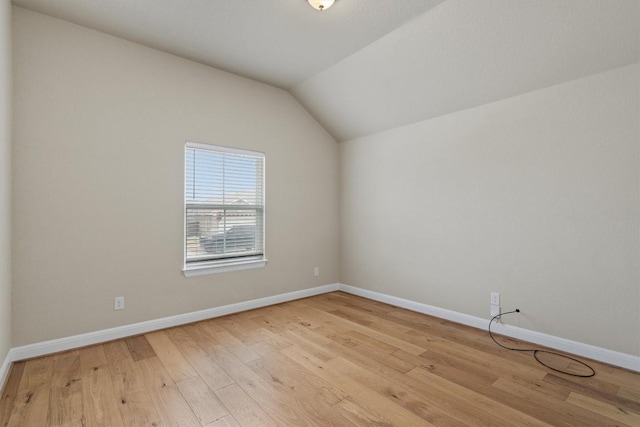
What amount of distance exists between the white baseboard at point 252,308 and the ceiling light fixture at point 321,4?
120 inches

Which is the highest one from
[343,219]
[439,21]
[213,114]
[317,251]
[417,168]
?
[439,21]

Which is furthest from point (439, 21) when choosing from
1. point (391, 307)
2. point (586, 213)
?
point (391, 307)

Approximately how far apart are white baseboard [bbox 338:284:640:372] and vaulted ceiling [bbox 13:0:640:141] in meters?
2.16

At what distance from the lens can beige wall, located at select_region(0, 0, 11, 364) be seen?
2.06 metres

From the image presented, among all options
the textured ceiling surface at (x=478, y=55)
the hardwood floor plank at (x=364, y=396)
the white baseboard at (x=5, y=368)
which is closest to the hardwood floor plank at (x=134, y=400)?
the white baseboard at (x=5, y=368)

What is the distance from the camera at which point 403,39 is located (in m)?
2.74

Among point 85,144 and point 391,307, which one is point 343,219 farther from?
point 85,144

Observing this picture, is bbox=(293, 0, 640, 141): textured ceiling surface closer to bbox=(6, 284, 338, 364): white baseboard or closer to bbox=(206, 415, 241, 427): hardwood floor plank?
bbox=(6, 284, 338, 364): white baseboard

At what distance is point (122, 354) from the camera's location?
2.48 metres

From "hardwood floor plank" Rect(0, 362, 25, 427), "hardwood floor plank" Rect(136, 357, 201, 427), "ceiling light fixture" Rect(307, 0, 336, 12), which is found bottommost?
"hardwood floor plank" Rect(136, 357, 201, 427)

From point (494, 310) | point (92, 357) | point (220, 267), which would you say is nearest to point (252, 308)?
point (220, 267)

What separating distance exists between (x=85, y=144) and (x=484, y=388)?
11.9 feet

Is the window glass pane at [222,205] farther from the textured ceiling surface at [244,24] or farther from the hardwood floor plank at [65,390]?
the hardwood floor plank at [65,390]

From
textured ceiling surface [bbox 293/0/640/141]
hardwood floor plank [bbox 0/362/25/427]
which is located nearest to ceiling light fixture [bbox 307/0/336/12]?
textured ceiling surface [bbox 293/0/640/141]
